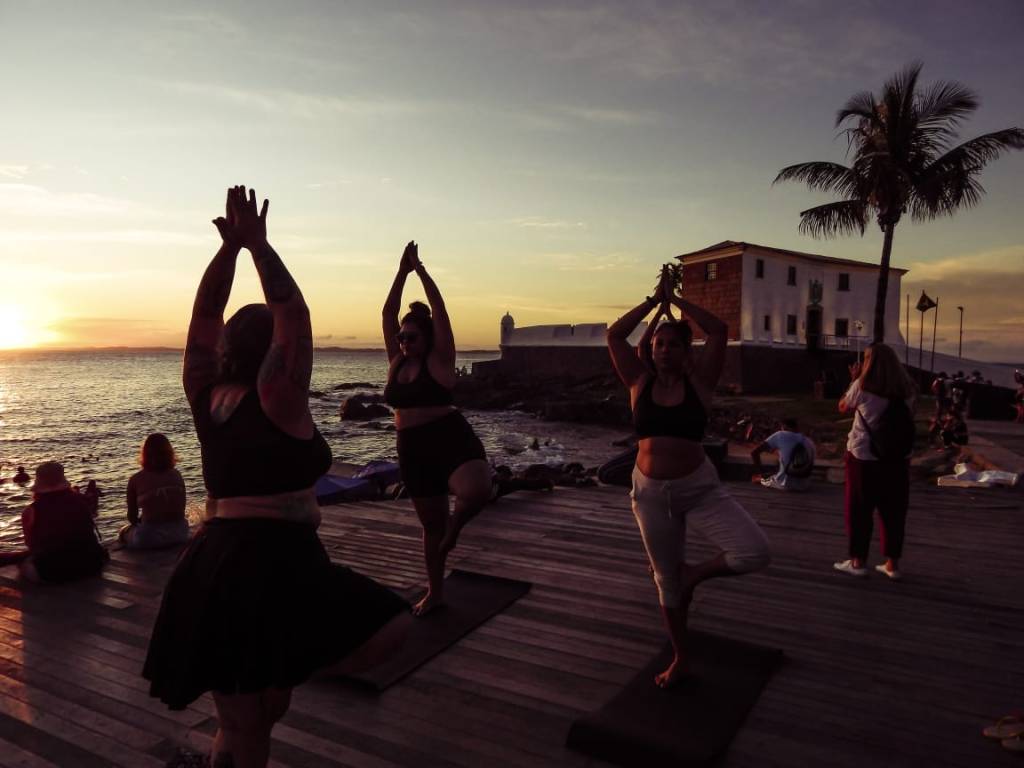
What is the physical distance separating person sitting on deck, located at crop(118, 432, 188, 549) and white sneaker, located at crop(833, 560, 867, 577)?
611 centimetres

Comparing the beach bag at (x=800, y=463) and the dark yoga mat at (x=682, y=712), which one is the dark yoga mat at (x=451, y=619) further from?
the beach bag at (x=800, y=463)

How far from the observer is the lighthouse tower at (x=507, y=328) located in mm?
59344

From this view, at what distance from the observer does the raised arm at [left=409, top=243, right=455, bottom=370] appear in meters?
4.59

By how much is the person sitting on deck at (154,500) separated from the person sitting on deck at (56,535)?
0.59m

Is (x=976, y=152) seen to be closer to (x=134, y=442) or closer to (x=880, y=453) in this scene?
(x=880, y=453)

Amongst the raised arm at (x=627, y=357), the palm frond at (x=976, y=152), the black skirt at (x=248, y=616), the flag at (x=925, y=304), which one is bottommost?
the black skirt at (x=248, y=616)

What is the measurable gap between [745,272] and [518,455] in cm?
2156

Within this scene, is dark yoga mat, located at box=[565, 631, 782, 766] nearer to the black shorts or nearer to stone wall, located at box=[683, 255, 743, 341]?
the black shorts

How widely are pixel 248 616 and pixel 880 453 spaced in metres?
5.24

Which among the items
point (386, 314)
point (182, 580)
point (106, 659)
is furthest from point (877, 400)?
point (106, 659)

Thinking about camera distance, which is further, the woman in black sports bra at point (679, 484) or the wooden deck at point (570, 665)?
the woman in black sports bra at point (679, 484)

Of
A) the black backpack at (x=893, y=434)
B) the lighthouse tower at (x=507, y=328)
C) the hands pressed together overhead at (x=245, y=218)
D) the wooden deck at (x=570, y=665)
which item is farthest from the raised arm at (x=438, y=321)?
the lighthouse tower at (x=507, y=328)

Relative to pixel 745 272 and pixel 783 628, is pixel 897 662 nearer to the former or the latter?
pixel 783 628

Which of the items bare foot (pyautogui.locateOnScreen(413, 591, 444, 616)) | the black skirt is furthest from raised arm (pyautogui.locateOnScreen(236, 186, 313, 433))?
bare foot (pyautogui.locateOnScreen(413, 591, 444, 616))
